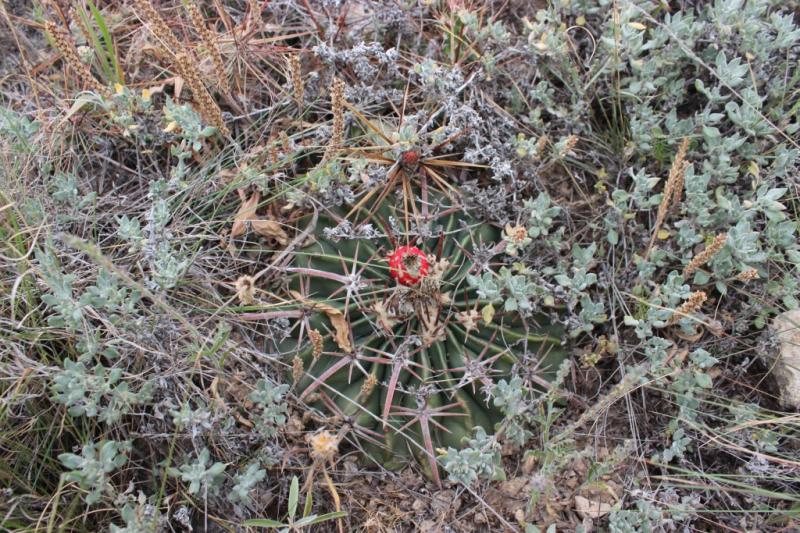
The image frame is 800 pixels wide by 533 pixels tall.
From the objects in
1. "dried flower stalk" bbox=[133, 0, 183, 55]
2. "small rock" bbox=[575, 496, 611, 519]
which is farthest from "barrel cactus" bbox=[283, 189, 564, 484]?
"dried flower stalk" bbox=[133, 0, 183, 55]

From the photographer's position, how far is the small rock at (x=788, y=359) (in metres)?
2.49

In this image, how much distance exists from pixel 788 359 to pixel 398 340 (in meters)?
1.42

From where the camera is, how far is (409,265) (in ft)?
7.45

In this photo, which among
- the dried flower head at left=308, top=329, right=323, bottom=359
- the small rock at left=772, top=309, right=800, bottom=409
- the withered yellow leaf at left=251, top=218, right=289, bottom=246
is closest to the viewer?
the dried flower head at left=308, top=329, right=323, bottom=359

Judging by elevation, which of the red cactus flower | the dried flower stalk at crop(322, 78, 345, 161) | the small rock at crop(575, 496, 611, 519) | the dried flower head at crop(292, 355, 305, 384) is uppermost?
the dried flower stalk at crop(322, 78, 345, 161)

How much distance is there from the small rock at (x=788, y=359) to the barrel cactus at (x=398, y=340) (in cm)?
83

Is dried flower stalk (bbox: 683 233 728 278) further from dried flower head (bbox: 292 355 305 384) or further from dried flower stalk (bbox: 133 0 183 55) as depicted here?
dried flower stalk (bbox: 133 0 183 55)

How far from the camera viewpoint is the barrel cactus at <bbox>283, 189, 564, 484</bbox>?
232 cm

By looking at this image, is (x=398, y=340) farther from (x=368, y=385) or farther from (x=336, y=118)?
(x=336, y=118)

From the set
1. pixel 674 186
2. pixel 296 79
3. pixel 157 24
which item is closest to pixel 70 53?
pixel 157 24

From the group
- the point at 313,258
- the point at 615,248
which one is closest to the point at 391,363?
the point at 313,258

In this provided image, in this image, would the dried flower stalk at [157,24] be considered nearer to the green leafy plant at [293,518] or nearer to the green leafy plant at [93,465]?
the green leafy plant at [93,465]

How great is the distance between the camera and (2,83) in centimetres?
304

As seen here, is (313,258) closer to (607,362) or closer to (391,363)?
(391,363)
